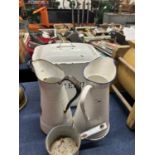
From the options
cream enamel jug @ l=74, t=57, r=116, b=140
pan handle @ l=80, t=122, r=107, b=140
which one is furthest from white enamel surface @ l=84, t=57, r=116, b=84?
pan handle @ l=80, t=122, r=107, b=140

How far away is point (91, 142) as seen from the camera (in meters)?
0.56

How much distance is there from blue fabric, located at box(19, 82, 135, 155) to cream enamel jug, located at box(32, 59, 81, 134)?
2.2 inches

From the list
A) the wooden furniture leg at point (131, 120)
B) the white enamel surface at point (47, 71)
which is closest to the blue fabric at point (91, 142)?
the wooden furniture leg at point (131, 120)

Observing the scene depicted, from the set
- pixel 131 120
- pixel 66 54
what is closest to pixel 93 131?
pixel 131 120

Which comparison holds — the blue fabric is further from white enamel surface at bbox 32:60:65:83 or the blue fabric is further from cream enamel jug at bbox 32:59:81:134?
white enamel surface at bbox 32:60:65:83

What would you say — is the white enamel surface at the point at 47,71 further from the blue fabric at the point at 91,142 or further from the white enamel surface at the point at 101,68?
the blue fabric at the point at 91,142

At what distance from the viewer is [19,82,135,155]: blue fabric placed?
0.54m

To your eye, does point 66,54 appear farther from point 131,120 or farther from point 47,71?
point 131,120

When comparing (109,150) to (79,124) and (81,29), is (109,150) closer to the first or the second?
(79,124)

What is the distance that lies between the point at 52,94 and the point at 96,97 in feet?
0.38

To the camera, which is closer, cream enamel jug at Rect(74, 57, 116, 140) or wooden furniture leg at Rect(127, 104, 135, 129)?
cream enamel jug at Rect(74, 57, 116, 140)

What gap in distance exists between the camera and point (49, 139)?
51cm

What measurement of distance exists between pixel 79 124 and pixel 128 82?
0.84 ft
